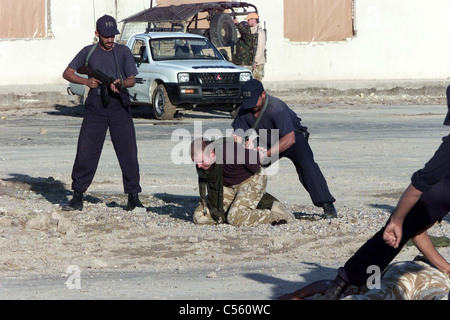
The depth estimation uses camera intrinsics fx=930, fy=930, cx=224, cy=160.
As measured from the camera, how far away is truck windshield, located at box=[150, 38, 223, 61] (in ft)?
66.3

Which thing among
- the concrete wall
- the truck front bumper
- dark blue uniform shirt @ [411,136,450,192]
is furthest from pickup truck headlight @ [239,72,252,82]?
dark blue uniform shirt @ [411,136,450,192]

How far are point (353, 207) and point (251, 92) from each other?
2033mm

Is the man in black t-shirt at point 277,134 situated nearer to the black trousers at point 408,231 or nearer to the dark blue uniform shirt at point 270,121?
the dark blue uniform shirt at point 270,121

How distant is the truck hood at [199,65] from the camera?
19.3 meters

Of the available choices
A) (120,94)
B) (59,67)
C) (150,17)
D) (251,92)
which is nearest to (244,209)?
(251,92)

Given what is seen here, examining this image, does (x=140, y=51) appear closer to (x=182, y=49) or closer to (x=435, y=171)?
(x=182, y=49)

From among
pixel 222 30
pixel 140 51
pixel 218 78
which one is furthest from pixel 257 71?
pixel 140 51

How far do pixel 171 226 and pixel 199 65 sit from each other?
10920 mm

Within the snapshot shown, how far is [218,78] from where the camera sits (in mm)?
19438

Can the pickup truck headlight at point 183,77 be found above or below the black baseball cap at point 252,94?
below

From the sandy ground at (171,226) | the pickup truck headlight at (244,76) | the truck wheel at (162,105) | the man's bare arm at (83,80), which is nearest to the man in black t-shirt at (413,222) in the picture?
the sandy ground at (171,226)

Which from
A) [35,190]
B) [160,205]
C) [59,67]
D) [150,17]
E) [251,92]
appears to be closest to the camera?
[251,92]

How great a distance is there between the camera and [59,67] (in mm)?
27844
